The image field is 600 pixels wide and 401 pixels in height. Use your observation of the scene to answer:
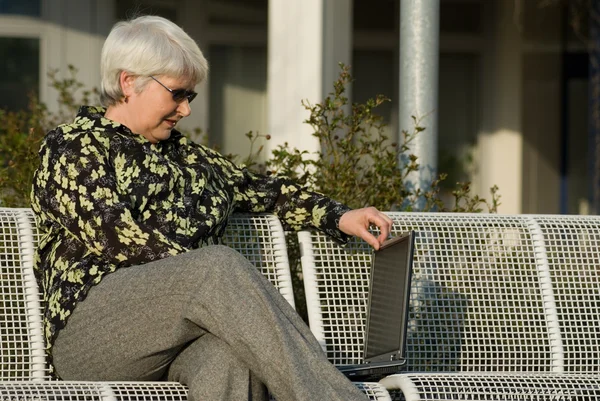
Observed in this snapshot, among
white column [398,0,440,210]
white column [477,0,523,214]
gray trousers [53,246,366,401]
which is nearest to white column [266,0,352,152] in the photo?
white column [398,0,440,210]

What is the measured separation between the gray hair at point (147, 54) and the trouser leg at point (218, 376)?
845 mm

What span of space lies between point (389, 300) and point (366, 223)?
0.27 meters

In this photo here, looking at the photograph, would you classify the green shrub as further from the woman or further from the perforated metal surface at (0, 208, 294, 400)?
the perforated metal surface at (0, 208, 294, 400)

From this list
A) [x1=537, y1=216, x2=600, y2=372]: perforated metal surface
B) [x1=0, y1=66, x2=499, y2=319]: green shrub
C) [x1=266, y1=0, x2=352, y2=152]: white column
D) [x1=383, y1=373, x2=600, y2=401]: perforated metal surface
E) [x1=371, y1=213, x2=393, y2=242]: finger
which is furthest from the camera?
[x1=266, y1=0, x2=352, y2=152]: white column

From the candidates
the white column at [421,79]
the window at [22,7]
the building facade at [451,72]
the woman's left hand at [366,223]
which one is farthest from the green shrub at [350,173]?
the window at [22,7]

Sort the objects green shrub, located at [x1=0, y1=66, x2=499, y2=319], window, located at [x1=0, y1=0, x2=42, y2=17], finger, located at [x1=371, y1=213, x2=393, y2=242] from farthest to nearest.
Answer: window, located at [x1=0, y1=0, x2=42, y2=17]
green shrub, located at [x1=0, y1=66, x2=499, y2=319]
finger, located at [x1=371, y1=213, x2=393, y2=242]

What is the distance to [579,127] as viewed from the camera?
10.2 meters

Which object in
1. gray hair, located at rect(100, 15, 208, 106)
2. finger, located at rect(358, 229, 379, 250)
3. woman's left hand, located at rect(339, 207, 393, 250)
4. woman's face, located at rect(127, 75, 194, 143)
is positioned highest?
gray hair, located at rect(100, 15, 208, 106)

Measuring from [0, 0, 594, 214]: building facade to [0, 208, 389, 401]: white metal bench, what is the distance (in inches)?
215

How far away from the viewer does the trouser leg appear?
2.88 meters

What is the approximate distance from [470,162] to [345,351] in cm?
674

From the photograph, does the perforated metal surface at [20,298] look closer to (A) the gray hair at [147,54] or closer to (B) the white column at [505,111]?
(A) the gray hair at [147,54]

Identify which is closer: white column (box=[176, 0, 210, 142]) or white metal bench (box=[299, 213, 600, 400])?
white metal bench (box=[299, 213, 600, 400])

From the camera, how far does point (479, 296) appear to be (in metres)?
3.79
